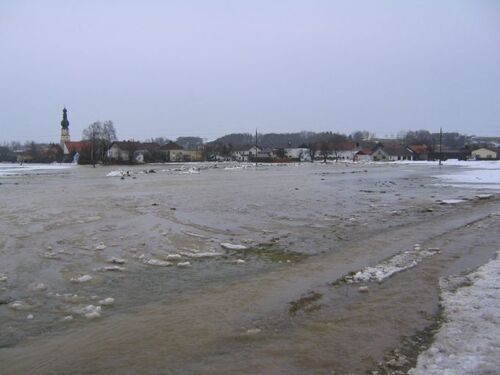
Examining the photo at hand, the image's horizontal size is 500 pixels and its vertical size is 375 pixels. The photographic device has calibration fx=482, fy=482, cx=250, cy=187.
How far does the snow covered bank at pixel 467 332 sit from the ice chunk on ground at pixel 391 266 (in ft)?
3.78

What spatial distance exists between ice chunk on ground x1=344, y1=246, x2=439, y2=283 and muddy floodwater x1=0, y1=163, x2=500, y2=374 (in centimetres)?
5

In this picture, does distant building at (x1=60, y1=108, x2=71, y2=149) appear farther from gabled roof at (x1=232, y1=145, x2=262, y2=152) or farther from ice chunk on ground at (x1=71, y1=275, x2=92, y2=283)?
ice chunk on ground at (x1=71, y1=275, x2=92, y2=283)

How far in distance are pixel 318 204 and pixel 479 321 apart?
16311 mm

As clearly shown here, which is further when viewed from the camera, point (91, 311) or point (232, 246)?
point (232, 246)

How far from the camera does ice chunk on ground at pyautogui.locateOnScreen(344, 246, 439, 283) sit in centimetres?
955

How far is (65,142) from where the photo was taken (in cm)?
16625

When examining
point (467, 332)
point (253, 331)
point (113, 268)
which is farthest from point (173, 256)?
point (467, 332)

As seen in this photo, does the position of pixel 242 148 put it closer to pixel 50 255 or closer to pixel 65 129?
pixel 65 129

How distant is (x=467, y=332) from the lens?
649cm

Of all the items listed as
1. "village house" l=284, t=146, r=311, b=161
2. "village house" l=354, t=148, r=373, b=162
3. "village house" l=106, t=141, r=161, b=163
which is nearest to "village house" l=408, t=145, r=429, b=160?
"village house" l=354, t=148, r=373, b=162

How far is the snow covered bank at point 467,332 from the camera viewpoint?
549cm

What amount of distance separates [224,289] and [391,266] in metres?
3.84

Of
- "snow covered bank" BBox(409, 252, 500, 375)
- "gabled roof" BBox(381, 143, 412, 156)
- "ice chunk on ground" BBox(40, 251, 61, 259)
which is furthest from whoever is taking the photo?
"gabled roof" BBox(381, 143, 412, 156)

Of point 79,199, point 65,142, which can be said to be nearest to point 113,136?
point 65,142
